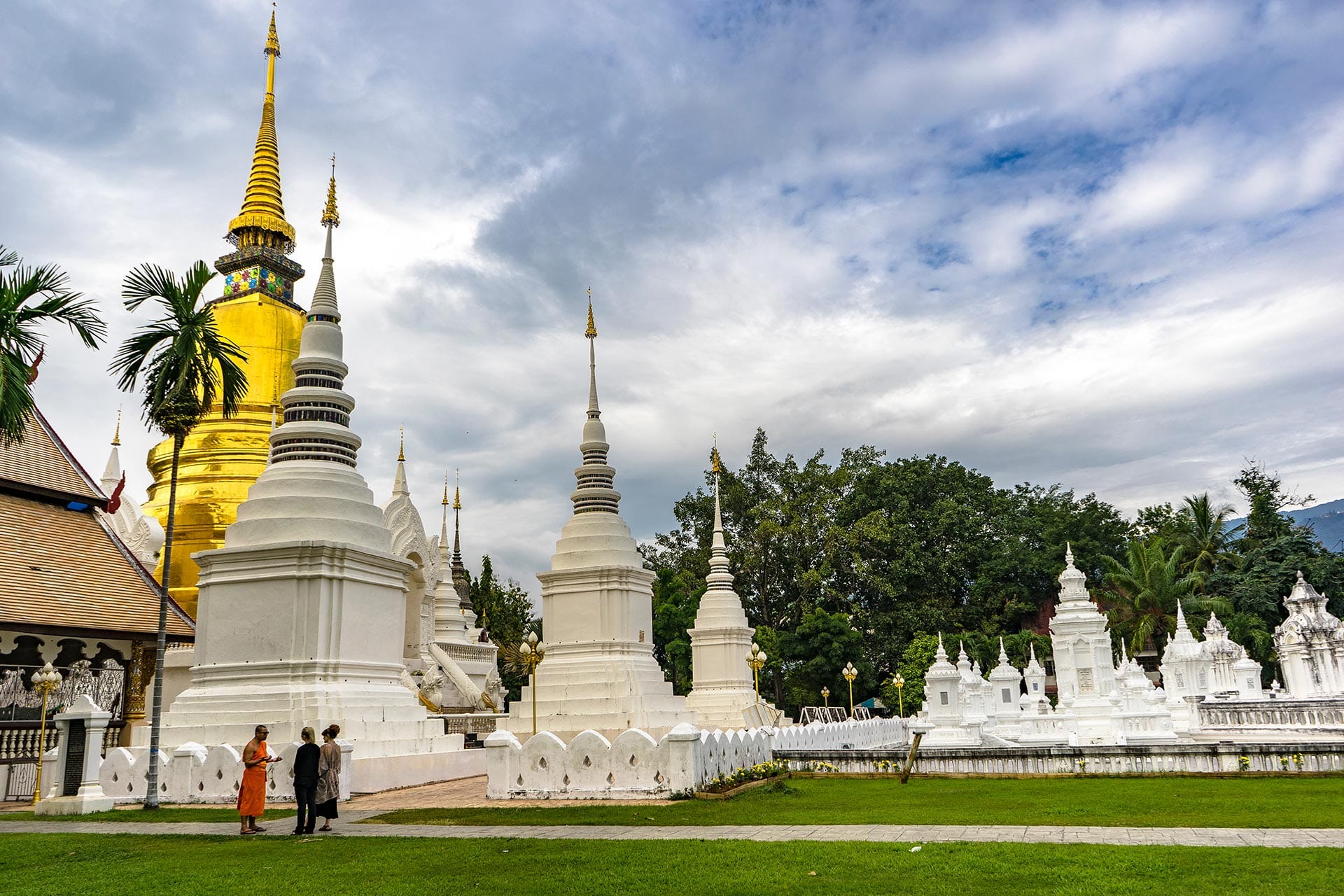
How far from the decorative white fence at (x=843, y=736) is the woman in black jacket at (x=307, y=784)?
977 centimetres

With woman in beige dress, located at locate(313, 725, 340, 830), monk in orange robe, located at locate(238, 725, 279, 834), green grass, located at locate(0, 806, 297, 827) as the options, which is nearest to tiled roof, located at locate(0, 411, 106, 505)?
green grass, located at locate(0, 806, 297, 827)

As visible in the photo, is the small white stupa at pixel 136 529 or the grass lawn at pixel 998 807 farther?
the small white stupa at pixel 136 529

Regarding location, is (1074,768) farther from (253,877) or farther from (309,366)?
(309,366)

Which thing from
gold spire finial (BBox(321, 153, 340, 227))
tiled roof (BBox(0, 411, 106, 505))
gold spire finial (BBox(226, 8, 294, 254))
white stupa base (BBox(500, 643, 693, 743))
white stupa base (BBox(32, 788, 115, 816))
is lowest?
white stupa base (BBox(32, 788, 115, 816))

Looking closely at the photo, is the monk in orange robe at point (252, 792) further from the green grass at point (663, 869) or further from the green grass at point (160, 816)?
the green grass at point (663, 869)

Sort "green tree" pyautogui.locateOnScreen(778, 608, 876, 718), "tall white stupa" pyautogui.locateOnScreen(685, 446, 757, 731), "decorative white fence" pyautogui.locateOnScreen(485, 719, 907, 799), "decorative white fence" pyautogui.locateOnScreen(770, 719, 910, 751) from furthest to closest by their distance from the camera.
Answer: "green tree" pyautogui.locateOnScreen(778, 608, 876, 718), "tall white stupa" pyautogui.locateOnScreen(685, 446, 757, 731), "decorative white fence" pyautogui.locateOnScreen(770, 719, 910, 751), "decorative white fence" pyautogui.locateOnScreen(485, 719, 907, 799)

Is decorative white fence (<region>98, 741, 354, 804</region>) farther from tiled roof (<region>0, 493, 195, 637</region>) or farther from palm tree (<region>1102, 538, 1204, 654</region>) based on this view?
palm tree (<region>1102, 538, 1204, 654</region>)

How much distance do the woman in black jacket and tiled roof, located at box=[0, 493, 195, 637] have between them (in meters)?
9.79

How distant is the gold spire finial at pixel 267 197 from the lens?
116ft

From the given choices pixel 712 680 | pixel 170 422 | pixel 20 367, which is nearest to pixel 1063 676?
pixel 712 680

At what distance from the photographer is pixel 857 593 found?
55.1 meters

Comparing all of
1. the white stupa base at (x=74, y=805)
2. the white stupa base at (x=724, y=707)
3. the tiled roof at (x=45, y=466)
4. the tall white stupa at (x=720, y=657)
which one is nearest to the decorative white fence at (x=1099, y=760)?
the white stupa base at (x=724, y=707)

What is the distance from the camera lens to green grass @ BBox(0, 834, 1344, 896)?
7777 mm

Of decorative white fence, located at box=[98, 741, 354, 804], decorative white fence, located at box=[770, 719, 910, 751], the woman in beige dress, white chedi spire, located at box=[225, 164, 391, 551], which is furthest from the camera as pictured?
decorative white fence, located at box=[770, 719, 910, 751]
